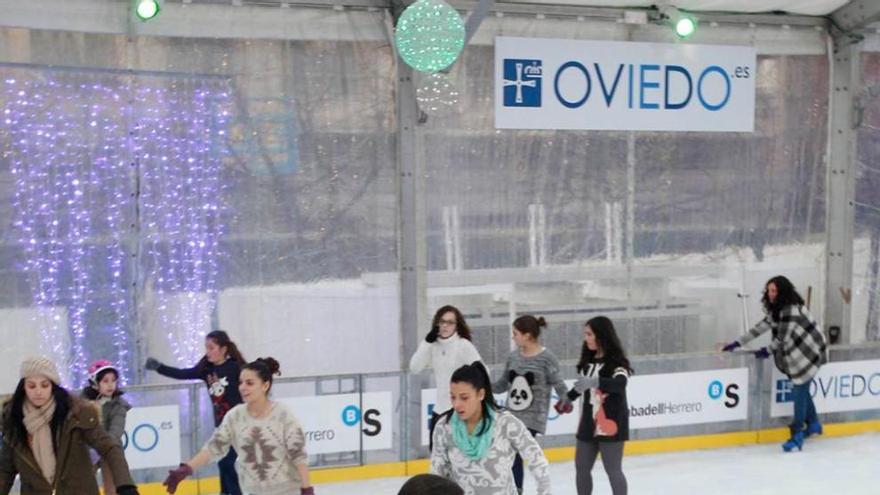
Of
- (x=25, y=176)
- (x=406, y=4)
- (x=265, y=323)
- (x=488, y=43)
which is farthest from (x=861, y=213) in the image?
(x=25, y=176)

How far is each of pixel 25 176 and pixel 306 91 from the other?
1847 millimetres

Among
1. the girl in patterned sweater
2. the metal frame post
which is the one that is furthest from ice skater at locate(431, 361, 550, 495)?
the metal frame post

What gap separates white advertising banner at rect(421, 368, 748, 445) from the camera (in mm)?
8867

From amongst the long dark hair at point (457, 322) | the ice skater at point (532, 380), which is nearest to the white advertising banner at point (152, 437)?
the long dark hair at point (457, 322)

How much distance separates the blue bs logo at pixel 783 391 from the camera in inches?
369

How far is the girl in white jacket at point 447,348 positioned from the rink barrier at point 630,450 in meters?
1.52

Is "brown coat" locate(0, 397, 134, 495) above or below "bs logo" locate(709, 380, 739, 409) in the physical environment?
above

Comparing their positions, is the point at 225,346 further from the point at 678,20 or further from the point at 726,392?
the point at 678,20

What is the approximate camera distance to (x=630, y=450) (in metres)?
8.93

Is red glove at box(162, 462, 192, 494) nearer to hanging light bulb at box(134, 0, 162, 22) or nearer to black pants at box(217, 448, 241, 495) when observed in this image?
black pants at box(217, 448, 241, 495)

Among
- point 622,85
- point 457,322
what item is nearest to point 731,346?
point 622,85

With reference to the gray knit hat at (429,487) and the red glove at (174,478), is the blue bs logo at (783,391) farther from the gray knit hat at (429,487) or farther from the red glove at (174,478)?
the gray knit hat at (429,487)

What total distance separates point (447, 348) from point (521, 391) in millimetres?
Answer: 555

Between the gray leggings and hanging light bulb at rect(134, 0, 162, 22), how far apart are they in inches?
141
